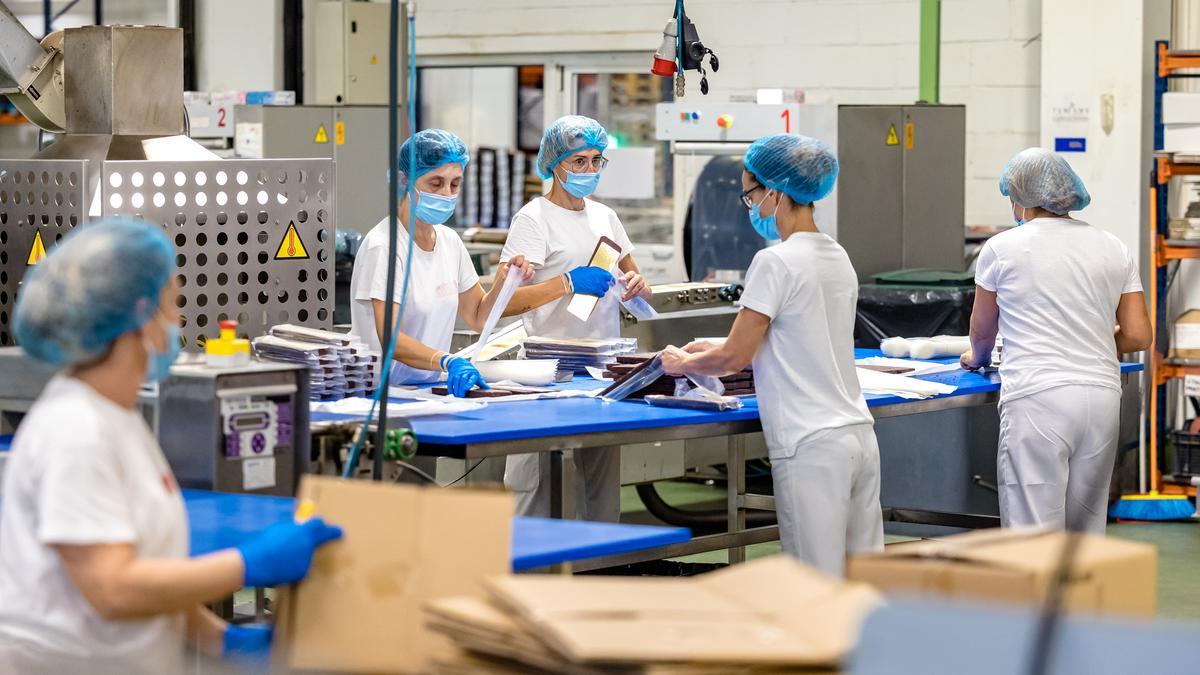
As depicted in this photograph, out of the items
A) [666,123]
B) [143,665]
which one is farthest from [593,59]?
[143,665]

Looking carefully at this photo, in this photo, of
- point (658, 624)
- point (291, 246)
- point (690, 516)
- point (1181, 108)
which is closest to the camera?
point (658, 624)

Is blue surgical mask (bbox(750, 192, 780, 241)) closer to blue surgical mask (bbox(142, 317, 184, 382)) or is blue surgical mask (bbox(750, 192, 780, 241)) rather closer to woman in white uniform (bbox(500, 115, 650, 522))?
woman in white uniform (bbox(500, 115, 650, 522))

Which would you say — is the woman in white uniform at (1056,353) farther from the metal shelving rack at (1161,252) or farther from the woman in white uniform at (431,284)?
the metal shelving rack at (1161,252)

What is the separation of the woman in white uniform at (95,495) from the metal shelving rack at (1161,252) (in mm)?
4323

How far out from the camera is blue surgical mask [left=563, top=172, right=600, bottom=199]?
4184mm

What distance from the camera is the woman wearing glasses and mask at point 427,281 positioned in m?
3.55

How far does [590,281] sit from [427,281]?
0.50 m

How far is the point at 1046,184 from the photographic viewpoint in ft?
12.2

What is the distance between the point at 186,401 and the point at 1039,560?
135 centimetres

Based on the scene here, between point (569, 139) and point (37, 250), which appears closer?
point (37, 250)

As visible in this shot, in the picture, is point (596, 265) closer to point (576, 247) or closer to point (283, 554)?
point (576, 247)

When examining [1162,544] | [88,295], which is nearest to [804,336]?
[88,295]

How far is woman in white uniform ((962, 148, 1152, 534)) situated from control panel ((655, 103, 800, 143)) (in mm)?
1991

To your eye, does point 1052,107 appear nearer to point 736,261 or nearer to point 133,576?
point 736,261
